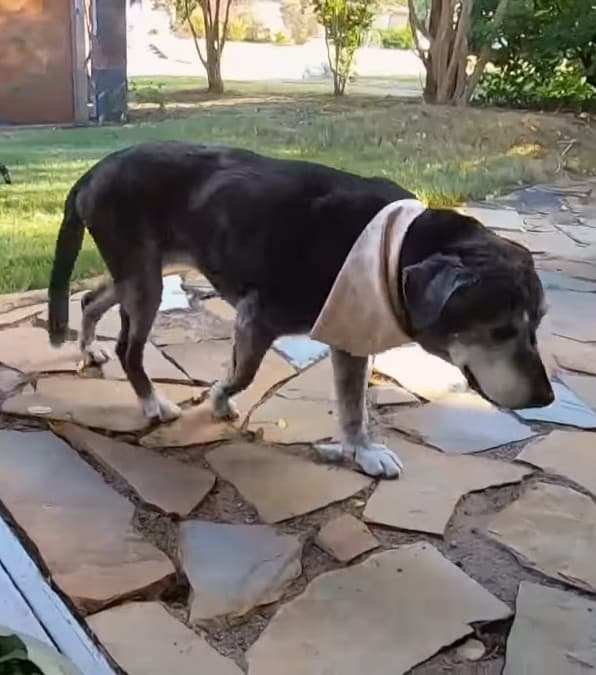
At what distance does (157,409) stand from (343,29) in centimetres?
253

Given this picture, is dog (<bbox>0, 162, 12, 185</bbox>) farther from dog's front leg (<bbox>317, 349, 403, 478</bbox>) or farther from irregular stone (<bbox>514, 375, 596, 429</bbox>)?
irregular stone (<bbox>514, 375, 596, 429</bbox>)

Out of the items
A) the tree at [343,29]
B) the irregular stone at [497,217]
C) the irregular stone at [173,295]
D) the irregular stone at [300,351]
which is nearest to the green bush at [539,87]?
the tree at [343,29]

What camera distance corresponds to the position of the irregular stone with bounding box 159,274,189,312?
2674 millimetres

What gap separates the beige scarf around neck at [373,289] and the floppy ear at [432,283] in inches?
2.1

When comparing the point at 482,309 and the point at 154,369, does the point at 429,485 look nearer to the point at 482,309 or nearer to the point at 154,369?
the point at 482,309

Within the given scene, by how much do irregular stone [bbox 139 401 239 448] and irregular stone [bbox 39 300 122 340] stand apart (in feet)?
1.44

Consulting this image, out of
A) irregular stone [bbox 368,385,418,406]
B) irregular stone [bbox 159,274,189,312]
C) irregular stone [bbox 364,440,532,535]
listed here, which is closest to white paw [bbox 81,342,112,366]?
irregular stone [bbox 159,274,189,312]

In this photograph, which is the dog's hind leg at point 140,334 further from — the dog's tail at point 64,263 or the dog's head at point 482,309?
the dog's head at point 482,309

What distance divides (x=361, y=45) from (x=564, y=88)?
6.71ft

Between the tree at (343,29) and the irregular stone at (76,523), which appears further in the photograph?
the tree at (343,29)

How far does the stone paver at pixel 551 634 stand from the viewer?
133cm

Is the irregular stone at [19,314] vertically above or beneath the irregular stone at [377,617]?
Result: above

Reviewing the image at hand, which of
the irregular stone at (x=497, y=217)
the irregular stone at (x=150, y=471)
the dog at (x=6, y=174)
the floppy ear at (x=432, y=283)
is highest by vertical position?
the floppy ear at (x=432, y=283)

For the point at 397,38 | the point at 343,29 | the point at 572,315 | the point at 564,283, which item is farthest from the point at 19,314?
the point at 397,38
